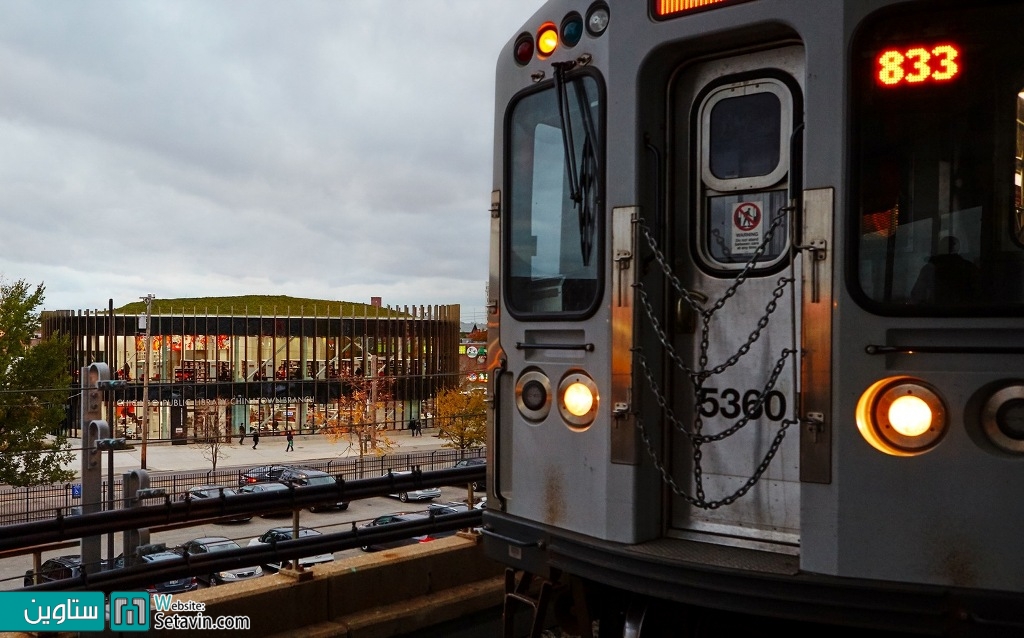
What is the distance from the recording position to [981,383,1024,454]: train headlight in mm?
2775

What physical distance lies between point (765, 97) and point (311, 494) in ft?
12.1

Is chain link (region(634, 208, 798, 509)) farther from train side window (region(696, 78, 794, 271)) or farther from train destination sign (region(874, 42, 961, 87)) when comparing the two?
train destination sign (region(874, 42, 961, 87))

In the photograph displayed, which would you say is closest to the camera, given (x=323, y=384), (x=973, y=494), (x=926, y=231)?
(x=973, y=494)

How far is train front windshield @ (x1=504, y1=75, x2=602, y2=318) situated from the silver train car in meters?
0.02

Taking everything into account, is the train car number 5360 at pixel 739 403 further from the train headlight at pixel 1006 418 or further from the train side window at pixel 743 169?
the train headlight at pixel 1006 418

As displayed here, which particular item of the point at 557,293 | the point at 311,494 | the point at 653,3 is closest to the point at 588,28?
the point at 653,3

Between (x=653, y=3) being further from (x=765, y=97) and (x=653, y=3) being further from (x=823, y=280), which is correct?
(x=823, y=280)

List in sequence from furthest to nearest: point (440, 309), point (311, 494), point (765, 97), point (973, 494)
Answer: point (440, 309), point (311, 494), point (765, 97), point (973, 494)

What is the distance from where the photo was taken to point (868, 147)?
3.15 meters

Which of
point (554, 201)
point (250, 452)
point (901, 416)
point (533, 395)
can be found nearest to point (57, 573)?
point (533, 395)

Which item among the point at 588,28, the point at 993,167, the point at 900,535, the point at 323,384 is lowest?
the point at 323,384

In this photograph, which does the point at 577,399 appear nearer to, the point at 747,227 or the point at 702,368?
the point at 702,368

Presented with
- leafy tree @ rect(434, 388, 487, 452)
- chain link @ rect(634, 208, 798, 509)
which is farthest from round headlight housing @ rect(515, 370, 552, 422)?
leafy tree @ rect(434, 388, 487, 452)

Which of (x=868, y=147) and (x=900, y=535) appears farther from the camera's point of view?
(x=868, y=147)
